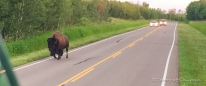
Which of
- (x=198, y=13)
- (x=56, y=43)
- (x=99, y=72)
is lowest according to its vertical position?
(x=198, y=13)

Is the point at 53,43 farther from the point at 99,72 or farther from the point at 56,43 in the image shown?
the point at 99,72

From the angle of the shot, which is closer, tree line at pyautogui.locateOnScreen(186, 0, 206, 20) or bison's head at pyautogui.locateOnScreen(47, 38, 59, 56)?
bison's head at pyautogui.locateOnScreen(47, 38, 59, 56)

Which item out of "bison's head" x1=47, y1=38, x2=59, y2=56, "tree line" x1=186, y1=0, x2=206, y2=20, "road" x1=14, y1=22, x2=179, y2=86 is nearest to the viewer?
"road" x1=14, y1=22, x2=179, y2=86

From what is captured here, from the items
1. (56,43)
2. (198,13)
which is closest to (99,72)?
(56,43)

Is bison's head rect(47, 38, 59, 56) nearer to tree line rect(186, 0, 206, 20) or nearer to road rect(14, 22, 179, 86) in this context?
road rect(14, 22, 179, 86)

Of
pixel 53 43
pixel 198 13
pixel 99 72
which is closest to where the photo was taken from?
pixel 99 72

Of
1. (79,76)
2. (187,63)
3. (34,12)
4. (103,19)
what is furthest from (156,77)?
(103,19)

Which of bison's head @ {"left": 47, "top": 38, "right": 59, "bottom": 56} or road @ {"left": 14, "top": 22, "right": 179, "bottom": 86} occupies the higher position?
bison's head @ {"left": 47, "top": 38, "right": 59, "bottom": 56}

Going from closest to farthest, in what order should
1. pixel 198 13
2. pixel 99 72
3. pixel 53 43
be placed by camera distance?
pixel 99 72 → pixel 53 43 → pixel 198 13

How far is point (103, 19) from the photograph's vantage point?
6131cm

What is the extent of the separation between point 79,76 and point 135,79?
6.69 feet

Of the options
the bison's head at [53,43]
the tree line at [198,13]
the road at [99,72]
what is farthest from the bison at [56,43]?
the tree line at [198,13]

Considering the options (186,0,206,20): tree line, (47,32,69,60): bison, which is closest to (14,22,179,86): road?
(47,32,69,60): bison

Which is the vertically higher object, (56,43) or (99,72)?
(56,43)
